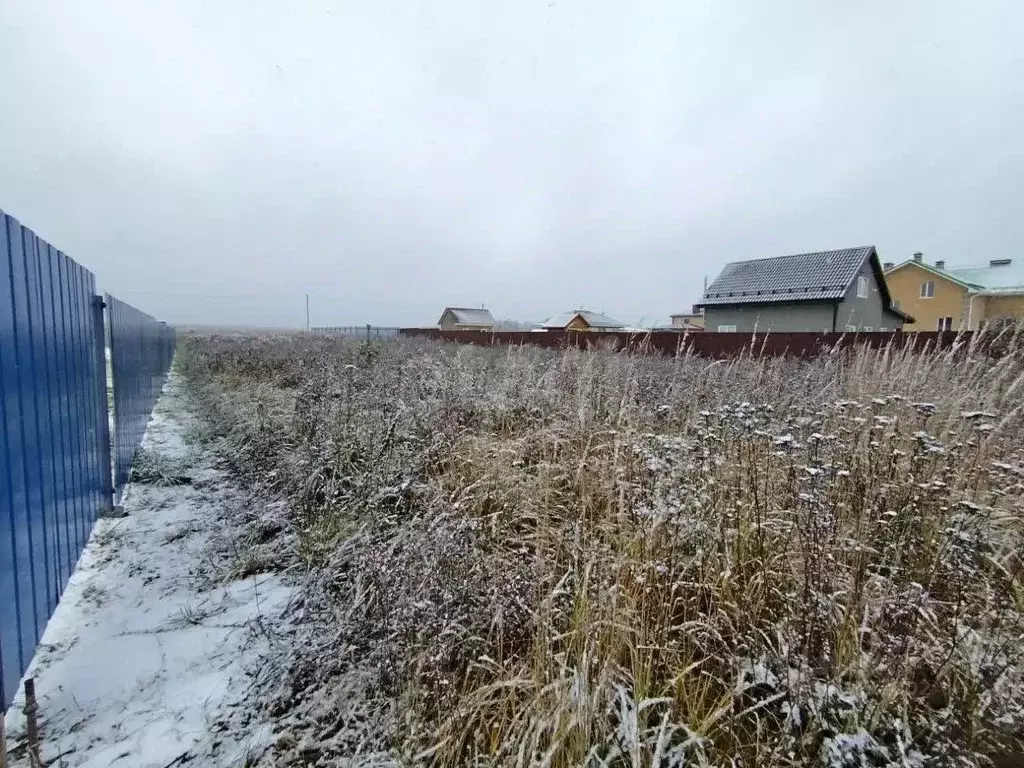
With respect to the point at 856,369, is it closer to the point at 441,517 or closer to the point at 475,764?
the point at 441,517

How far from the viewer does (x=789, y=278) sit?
2420 centimetres

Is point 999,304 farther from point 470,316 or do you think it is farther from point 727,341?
point 470,316

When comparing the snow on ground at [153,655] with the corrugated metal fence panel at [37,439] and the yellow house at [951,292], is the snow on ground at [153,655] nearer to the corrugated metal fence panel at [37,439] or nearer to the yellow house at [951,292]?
the corrugated metal fence panel at [37,439]

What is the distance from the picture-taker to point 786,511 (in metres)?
2.20

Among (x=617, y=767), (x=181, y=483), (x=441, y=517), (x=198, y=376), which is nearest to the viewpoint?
(x=617, y=767)

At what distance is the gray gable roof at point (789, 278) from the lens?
2220 centimetres

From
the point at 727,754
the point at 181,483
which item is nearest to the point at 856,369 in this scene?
the point at 727,754

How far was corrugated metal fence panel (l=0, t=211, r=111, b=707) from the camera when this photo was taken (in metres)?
1.70

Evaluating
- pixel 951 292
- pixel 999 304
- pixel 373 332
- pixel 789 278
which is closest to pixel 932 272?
pixel 951 292

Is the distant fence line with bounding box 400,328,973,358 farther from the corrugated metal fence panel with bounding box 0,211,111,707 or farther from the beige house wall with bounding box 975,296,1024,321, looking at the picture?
the beige house wall with bounding box 975,296,1024,321

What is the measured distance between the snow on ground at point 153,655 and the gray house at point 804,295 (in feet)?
74.6

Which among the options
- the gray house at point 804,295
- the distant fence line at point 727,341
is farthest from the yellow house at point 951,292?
the distant fence line at point 727,341

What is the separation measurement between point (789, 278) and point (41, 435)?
28.4 m

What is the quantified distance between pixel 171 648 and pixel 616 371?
15.0ft
